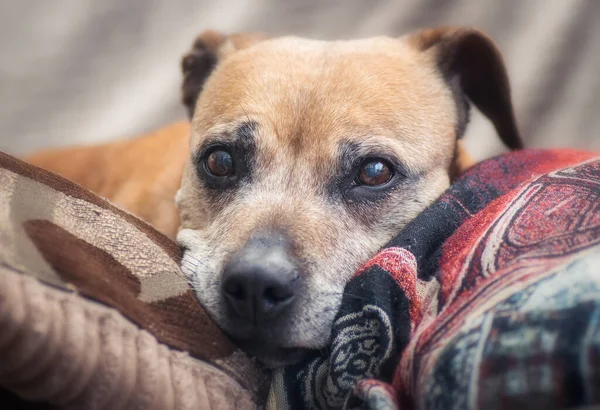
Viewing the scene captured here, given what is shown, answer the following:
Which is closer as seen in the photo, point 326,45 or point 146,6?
point 326,45

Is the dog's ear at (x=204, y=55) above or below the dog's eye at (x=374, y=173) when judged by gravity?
above

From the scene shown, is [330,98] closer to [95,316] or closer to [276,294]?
[276,294]

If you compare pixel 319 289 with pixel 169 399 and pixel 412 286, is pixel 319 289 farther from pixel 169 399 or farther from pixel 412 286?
pixel 169 399

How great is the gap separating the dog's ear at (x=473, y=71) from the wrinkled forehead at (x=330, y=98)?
0.06 meters

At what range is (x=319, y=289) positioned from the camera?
1.12 m

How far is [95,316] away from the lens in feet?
2.71

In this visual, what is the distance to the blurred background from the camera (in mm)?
2189

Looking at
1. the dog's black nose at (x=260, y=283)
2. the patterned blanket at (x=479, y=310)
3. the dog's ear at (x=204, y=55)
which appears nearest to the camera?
the patterned blanket at (x=479, y=310)

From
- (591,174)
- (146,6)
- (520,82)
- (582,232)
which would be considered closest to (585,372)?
(582,232)

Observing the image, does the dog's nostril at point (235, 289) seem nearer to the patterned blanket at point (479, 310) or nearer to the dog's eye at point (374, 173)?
the patterned blanket at point (479, 310)

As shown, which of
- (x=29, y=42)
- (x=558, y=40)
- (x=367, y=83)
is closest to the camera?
(x=367, y=83)

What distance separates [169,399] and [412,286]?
43 cm

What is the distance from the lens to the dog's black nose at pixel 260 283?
3.41 ft

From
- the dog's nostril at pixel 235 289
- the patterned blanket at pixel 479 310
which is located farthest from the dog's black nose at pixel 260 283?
the patterned blanket at pixel 479 310
